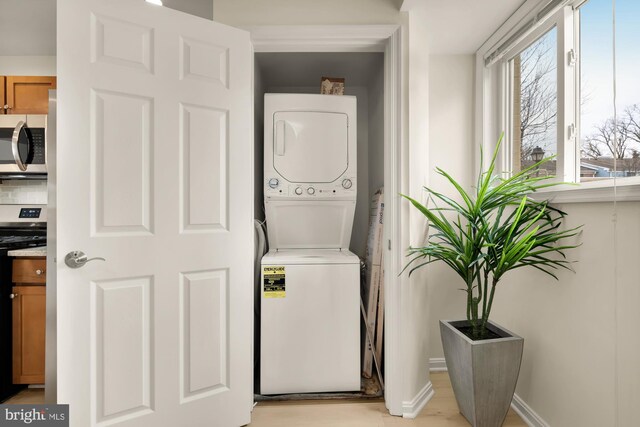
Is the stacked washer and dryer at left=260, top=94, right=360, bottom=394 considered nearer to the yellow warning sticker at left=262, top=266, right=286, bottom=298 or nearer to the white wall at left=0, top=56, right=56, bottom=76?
the yellow warning sticker at left=262, top=266, right=286, bottom=298

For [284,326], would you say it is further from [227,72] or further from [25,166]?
[25,166]

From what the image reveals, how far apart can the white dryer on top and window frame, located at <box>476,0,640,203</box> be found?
101 centimetres

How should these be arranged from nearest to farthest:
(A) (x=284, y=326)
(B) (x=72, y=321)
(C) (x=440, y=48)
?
(B) (x=72, y=321) → (A) (x=284, y=326) → (C) (x=440, y=48)

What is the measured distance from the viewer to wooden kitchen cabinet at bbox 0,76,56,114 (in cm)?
275

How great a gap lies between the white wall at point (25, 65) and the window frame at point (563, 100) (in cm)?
344

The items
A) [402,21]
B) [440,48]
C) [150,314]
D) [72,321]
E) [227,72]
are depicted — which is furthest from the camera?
[440,48]

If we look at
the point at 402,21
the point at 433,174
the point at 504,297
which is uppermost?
the point at 402,21

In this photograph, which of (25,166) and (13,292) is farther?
(25,166)

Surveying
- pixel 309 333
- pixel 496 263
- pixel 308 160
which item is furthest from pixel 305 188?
pixel 496 263

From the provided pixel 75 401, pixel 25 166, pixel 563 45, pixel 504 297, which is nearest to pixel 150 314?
pixel 75 401

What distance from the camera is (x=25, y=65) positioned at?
9.70 ft

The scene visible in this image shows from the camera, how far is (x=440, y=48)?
2.49m

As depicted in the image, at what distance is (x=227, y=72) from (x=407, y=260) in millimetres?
1406

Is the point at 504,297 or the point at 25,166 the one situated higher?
the point at 25,166
